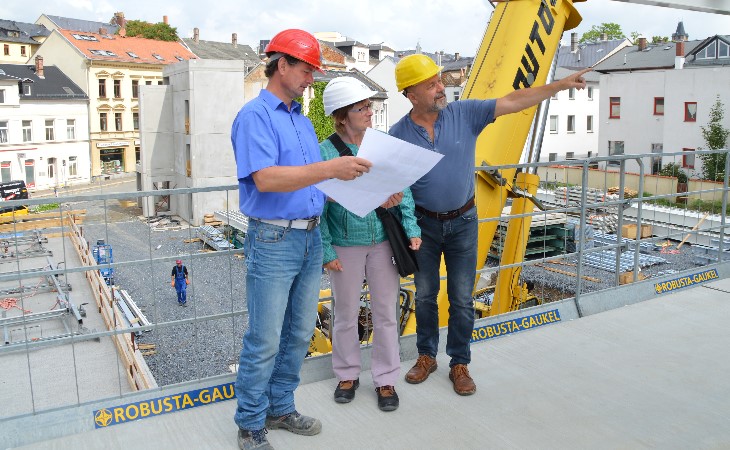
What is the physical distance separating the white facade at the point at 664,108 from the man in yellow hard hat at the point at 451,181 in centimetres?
2880

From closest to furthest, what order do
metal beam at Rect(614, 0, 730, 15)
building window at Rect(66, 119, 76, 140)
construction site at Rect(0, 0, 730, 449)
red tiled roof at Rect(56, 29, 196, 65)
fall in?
construction site at Rect(0, 0, 730, 449) → metal beam at Rect(614, 0, 730, 15) → building window at Rect(66, 119, 76, 140) → red tiled roof at Rect(56, 29, 196, 65)

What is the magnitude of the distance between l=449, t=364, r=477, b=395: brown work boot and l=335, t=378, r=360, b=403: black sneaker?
0.58m

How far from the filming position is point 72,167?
44938 millimetres

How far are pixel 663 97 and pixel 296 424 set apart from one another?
117ft

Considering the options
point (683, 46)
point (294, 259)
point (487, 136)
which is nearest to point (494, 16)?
point (487, 136)

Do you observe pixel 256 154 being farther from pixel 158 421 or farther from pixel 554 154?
pixel 554 154

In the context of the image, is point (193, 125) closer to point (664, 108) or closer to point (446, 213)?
point (664, 108)

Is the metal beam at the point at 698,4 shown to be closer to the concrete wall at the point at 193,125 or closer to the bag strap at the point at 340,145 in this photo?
the bag strap at the point at 340,145

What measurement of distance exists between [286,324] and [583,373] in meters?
1.91

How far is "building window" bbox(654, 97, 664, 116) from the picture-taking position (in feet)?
115

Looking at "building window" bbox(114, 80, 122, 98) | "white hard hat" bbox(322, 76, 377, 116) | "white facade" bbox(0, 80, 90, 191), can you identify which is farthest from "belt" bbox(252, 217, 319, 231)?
"building window" bbox(114, 80, 122, 98)

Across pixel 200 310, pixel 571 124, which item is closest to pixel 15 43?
pixel 571 124

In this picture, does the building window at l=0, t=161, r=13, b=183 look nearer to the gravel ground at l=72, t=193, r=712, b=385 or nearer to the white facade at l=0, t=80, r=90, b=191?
the white facade at l=0, t=80, r=90, b=191

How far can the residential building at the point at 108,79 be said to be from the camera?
4669 centimetres
